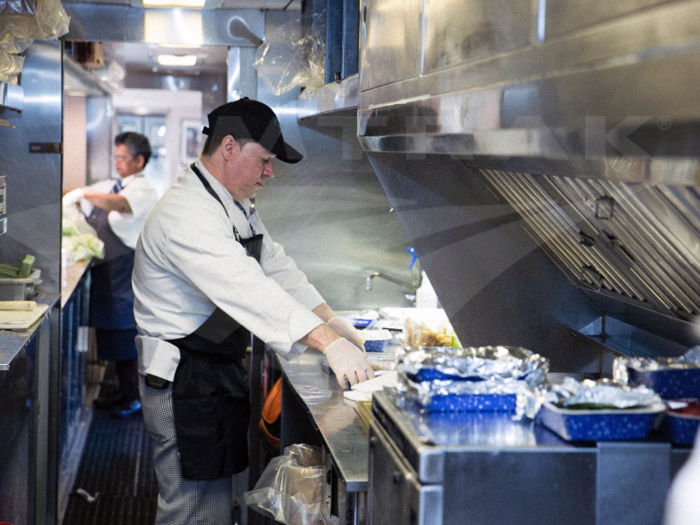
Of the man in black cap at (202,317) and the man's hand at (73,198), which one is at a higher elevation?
the man's hand at (73,198)

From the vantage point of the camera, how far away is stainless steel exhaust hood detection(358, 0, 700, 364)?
2.69 ft

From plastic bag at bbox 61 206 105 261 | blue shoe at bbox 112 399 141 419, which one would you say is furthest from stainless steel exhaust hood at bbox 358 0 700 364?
blue shoe at bbox 112 399 141 419

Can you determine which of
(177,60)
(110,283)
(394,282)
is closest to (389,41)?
(394,282)

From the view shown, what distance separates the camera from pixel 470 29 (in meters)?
1.32

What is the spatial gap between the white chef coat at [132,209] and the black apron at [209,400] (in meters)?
2.35

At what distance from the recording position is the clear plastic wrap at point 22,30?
8.83ft

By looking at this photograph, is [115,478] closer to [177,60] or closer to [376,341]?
[376,341]

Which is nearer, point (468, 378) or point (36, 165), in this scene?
point (468, 378)

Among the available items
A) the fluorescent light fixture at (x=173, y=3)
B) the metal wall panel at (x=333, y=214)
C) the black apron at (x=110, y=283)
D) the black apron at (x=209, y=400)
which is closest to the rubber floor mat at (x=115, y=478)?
the black apron at (x=110, y=283)

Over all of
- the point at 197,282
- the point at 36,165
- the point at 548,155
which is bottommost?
the point at 197,282

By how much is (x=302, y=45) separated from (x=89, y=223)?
7.25 feet

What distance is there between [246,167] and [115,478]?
6.95 ft

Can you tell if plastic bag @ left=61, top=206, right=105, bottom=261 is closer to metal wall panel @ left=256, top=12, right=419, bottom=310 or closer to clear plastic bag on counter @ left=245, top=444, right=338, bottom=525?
metal wall panel @ left=256, top=12, right=419, bottom=310

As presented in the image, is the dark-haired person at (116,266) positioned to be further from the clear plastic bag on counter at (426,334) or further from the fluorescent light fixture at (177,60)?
the clear plastic bag on counter at (426,334)
